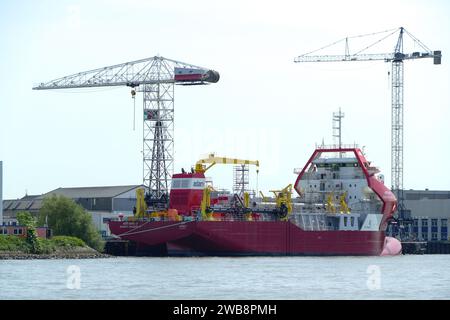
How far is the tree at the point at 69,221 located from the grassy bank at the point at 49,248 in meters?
4.25

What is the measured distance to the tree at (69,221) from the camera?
88125mm

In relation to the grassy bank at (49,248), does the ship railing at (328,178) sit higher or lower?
higher

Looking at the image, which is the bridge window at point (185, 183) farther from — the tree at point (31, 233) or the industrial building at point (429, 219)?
the industrial building at point (429, 219)

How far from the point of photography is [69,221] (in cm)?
8856

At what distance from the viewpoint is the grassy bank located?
76.1 m

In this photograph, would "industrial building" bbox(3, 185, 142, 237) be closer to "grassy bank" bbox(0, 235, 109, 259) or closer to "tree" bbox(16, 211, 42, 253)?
"grassy bank" bbox(0, 235, 109, 259)

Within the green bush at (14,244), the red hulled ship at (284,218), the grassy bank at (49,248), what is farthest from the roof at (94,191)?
the green bush at (14,244)

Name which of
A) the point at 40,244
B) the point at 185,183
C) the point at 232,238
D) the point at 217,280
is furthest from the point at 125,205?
the point at 217,280

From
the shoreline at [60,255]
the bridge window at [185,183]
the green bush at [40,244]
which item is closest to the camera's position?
the shoreline at [60,255]

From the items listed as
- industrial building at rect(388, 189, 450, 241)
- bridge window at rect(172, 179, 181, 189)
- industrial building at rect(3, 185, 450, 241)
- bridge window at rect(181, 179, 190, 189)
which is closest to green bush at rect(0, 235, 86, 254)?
bridge window at rect(172, 179, 181, 189)

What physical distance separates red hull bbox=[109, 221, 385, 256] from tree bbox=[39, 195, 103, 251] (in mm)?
3611

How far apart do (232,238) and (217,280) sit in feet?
99.4

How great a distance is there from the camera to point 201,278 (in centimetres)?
5372

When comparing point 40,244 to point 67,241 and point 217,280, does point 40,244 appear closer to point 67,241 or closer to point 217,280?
point 67,241
